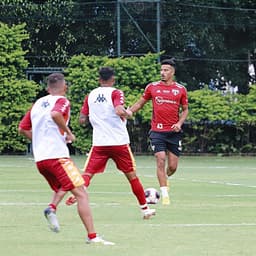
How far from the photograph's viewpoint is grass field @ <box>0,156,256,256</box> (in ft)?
35.9

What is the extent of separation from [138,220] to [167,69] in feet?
12.1

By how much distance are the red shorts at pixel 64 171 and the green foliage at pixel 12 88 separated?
2395cm

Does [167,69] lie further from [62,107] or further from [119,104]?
[62,107]

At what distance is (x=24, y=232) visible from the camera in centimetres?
1243

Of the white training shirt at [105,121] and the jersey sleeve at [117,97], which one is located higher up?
the jersey sleeve at [117,97]

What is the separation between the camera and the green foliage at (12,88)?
117ft

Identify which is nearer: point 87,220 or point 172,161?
point 87,220

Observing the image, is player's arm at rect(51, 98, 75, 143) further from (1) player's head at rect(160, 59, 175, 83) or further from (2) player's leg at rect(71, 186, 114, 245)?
(1) player's head at rect(160, 59, 175, 83)

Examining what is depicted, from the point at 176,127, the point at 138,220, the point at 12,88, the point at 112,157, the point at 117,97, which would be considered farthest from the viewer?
the point at 12,88

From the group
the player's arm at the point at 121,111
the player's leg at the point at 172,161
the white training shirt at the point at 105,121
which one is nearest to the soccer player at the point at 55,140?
the player's arm at the point at 121,111

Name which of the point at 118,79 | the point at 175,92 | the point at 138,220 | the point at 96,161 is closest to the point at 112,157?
the point at 96,161

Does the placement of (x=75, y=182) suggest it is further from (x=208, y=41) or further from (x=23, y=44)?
(x=208, y=41)

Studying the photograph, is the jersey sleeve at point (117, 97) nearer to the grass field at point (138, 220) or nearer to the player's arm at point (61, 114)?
the grass field at point (138, 220)

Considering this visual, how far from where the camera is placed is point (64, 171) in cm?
1152
